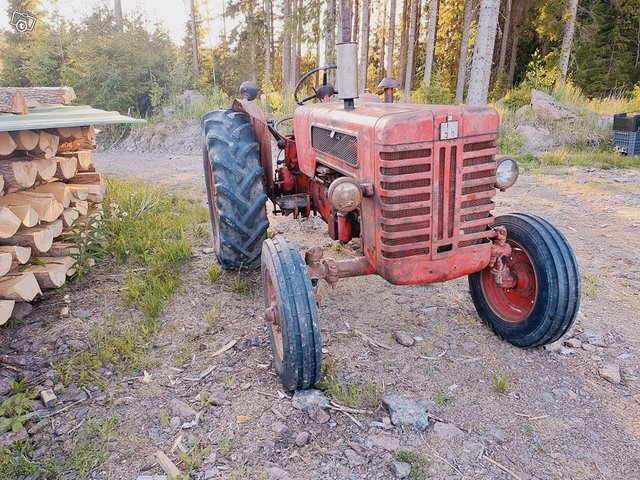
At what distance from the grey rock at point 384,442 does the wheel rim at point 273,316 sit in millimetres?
655

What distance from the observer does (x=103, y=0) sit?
16.5 m

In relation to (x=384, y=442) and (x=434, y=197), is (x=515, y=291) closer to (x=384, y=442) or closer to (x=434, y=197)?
(x=434, y=197)

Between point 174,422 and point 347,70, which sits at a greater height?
point 347,70

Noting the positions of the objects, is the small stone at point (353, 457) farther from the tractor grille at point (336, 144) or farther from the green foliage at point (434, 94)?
the green foliage at point (434, 94)

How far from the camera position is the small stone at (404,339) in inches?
125

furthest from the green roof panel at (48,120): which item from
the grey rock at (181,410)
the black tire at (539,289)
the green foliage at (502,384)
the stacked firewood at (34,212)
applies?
the green foliage at (502,384)

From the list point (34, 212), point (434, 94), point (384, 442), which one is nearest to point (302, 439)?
point (384, 442)

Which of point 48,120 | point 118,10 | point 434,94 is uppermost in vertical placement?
point 118,10

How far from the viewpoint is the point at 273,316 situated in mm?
2662

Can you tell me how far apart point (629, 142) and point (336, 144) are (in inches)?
347

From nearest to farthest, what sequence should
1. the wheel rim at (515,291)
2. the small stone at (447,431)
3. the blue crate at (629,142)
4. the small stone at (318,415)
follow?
the small stone at (447,431)
the small stone at (318,415)
the wheel rim at (515,291)
the blue crate at (629,142)

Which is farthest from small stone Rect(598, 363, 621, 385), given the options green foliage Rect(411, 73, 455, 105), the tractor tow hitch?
green foliage Rect(411, 73, 455, 105)

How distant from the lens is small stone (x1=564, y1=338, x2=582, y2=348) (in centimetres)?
312

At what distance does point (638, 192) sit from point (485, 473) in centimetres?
649
